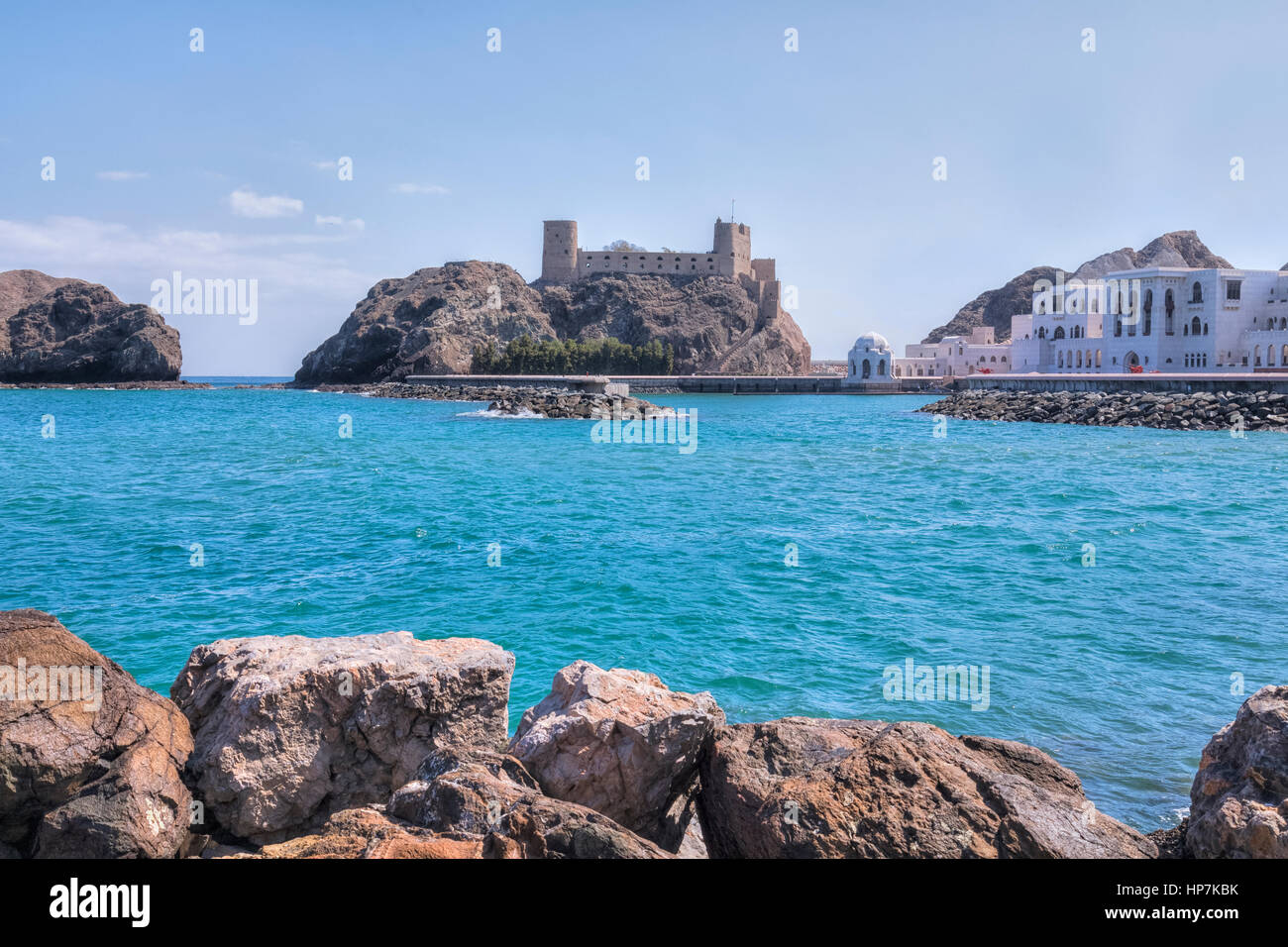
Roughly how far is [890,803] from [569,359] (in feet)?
314

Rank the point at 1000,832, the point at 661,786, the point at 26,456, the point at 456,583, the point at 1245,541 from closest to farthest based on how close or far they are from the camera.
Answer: the point at 1000,832, the point at 661,786, the point at 456,583, the point at 1245,541, the point at 26,456

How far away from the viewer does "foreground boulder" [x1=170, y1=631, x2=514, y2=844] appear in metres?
4.89

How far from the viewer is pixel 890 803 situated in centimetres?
413

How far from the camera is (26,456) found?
32.7 metres

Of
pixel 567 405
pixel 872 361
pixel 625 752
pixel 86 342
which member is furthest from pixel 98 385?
pixel 625 752

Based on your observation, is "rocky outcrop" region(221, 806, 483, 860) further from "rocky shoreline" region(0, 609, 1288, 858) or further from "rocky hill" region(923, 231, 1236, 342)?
"rocky hill" region(923, 231, 1236, 342)

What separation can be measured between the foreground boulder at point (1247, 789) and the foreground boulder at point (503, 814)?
2.57 m

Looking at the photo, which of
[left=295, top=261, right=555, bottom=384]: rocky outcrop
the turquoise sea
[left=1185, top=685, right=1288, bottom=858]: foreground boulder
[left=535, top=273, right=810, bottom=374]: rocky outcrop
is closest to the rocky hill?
[left=535, top=273, right=810, bottom=374]: rocky outcrop

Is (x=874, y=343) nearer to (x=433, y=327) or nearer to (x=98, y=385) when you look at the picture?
(x=433, y=327)

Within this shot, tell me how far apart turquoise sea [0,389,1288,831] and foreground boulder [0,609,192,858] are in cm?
408
